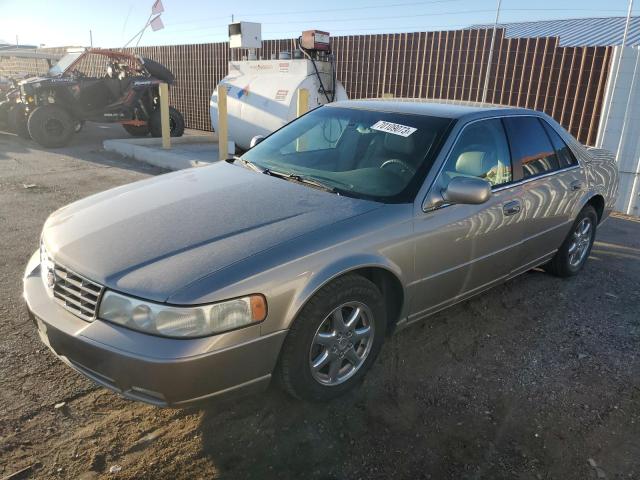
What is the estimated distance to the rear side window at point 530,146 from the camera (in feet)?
12.5

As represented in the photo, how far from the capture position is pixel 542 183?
13.0 ft

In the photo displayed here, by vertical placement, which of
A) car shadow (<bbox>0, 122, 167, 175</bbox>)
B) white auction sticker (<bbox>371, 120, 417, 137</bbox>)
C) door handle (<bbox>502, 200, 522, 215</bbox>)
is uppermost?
white auction sticker (<bbox>371, 120, 417, 137</bbox>)

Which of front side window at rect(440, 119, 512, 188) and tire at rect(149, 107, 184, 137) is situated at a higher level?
front side window at rect(440, 119, 512, 188)

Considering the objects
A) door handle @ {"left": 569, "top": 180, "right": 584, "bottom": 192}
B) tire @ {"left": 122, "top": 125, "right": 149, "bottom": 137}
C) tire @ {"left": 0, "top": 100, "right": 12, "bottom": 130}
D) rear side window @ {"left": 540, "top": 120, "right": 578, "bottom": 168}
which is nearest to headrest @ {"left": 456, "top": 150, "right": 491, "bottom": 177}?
rear side window @ {"left": 540, "top": 120, "right": 578, "bottom": 168}

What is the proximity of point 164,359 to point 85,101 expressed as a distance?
460 inches

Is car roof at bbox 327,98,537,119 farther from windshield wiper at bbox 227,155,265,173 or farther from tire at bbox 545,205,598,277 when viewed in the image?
tire at bbox 545,205,598,277

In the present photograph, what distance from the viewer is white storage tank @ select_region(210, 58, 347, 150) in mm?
9727

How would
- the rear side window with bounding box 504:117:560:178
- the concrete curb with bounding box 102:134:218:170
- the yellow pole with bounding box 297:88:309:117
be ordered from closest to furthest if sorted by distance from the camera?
the rear side window with bounding box 504:117:560:178
the yellow pole with bounding box 297:88:309:117
the concrete curb with bounding box 102:134:218:170

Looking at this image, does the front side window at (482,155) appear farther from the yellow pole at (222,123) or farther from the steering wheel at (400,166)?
the yellow pole at (222,123)

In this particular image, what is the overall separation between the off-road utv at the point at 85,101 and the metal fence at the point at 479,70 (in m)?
3.73

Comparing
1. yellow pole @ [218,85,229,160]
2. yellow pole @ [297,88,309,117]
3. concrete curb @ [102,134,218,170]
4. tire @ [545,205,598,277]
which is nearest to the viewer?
tire @ [545,205,598,277]

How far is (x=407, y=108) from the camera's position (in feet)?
12.1

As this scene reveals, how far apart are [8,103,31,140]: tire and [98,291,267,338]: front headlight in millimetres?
11331

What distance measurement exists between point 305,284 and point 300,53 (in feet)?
28.9
